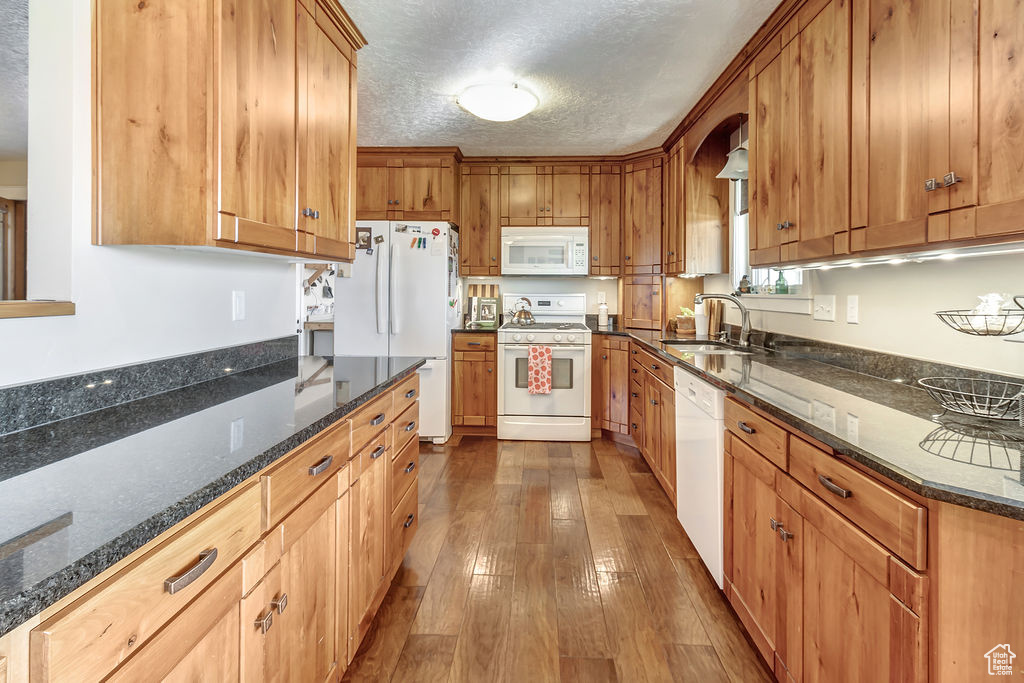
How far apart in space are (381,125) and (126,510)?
140 inches

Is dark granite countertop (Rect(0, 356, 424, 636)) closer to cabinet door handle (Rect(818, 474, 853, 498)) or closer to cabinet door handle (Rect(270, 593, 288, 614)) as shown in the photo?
cabinet door handle (Rect(270, 593, 288, 614))

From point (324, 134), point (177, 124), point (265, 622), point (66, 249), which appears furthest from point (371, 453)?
point (324, 134)

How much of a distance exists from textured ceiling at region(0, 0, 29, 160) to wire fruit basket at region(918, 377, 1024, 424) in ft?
9.67

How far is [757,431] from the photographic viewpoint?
1615 mm

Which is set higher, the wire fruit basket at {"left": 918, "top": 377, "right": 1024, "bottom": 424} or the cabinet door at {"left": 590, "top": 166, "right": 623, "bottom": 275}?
the cabinet door at {"left": 590, "top": 166, "right": 623, "bottom": 275}

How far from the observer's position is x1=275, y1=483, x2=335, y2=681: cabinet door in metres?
1.12

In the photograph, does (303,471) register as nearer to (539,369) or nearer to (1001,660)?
(1001,660)

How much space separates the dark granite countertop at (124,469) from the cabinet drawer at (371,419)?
0.07m

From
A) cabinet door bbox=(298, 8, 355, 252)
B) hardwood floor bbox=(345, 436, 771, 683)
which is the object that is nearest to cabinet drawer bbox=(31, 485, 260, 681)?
hardwood floor bbox=(345, 436, 771, 683)

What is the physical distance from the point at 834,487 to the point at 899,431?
8.2 inches

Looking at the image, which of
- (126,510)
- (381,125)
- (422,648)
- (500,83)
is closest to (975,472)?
(126,510)

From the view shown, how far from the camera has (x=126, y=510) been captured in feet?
2.23

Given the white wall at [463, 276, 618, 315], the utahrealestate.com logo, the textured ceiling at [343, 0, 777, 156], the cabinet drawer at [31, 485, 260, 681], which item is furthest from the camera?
the white wall at [463, 276, 618, 315]

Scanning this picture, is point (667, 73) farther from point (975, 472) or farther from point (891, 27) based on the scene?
point (975, 472)
